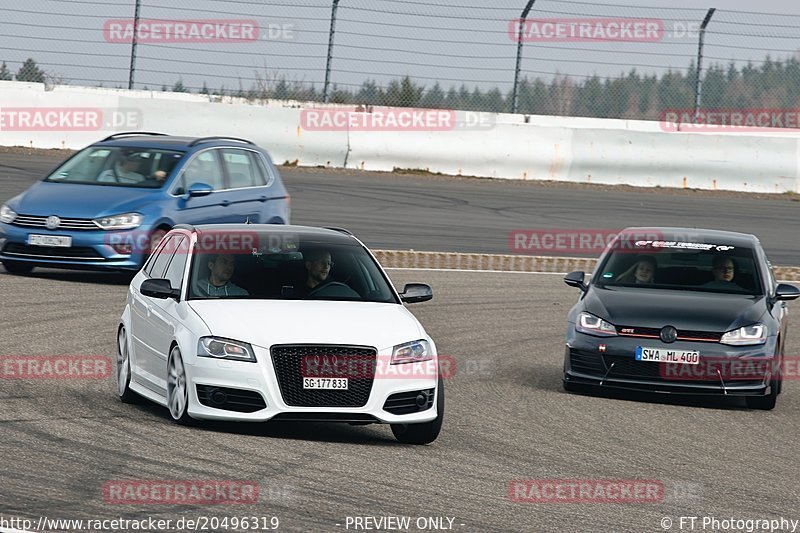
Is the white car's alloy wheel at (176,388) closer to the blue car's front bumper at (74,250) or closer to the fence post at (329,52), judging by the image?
the blue car's front bumper at (74,250)

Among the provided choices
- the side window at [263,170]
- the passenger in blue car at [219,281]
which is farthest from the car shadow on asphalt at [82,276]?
the passenger in blue car at [219,281]

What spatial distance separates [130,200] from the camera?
675 inches

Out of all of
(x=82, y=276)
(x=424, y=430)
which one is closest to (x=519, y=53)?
(x=82, y=276)

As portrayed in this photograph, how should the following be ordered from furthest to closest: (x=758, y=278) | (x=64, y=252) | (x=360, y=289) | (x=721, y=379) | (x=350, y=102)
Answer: (x=350, y=102), (x=64, y=252), (x=758, y=278), (x=721, y=379), (x=360, y=289)

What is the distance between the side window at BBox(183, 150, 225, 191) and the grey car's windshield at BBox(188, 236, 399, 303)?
7.72 metres

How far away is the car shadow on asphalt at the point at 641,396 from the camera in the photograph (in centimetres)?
1243

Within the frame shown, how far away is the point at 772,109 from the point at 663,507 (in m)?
24.0

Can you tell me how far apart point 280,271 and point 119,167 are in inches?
331

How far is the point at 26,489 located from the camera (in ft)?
23.9

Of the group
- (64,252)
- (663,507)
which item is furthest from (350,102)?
(663,507)

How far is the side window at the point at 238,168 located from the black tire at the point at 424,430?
Result: 9.33 meters

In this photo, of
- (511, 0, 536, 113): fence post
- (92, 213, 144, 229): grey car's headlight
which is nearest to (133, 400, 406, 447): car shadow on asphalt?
(92, 213, 144, 229): grey car's headlight

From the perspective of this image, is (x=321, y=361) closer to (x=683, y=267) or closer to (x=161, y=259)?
(x=161, y=259)

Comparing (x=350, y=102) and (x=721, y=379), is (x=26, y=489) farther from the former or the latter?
(x=350, y=102)
